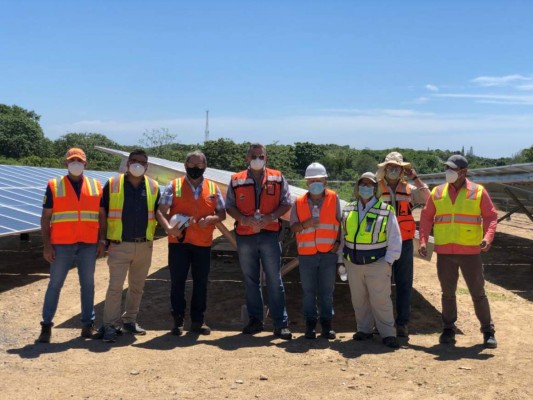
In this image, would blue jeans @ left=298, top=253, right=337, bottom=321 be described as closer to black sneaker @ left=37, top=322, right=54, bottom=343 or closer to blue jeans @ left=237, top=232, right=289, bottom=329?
blue jeans @ left=237, top=232, right=289, bottom=329

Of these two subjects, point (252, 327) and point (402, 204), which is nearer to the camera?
point (402, 204)

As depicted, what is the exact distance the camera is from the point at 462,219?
5695mm

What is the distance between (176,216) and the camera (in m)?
5.71

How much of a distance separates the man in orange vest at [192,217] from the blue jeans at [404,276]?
2.06 metres

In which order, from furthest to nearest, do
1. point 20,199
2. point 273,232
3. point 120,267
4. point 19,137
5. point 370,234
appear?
point 19,137
point 20,199
point 273,232
point 120,267
point 370,234

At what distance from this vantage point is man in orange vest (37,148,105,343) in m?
5.57

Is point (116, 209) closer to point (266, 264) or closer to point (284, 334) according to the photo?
point (266, 264)

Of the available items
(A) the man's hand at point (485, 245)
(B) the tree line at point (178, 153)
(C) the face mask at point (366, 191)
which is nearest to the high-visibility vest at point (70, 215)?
(C) the face mask at point (366, 191)

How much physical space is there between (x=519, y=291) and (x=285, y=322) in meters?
5.86

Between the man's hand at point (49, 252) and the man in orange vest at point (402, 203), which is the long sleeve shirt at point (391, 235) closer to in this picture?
the man in orange vest at point (402, 203)

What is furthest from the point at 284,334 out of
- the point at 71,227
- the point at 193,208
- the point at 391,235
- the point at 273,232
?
the point at 71,227

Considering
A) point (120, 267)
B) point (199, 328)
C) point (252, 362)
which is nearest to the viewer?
point (252, 362)

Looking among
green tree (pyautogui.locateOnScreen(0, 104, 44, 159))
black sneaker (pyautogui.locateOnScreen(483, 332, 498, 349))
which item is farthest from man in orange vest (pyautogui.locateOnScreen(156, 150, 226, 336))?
green tree (pyautogui.locateOnScreen(0, 104, 44, 159))

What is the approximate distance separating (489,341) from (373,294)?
55.8 inches
